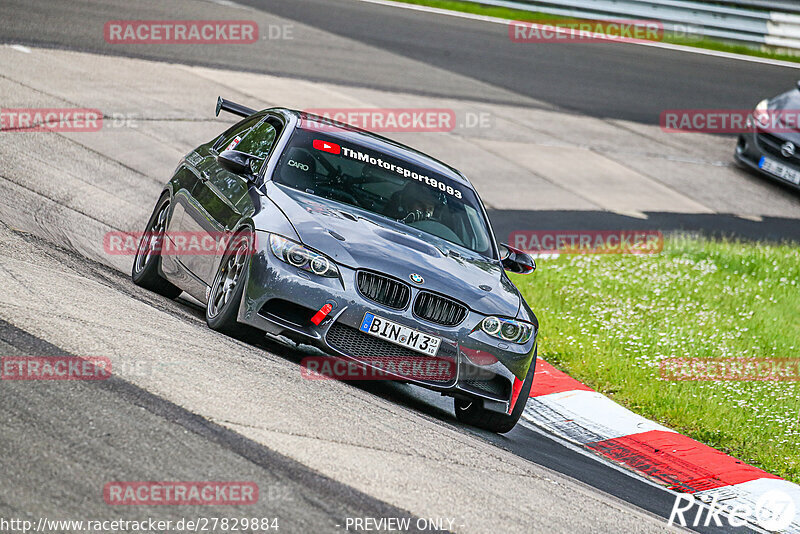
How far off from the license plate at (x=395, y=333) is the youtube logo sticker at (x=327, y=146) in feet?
6.02

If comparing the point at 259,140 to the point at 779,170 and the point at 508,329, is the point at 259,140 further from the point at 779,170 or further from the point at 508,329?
the point at 779,170

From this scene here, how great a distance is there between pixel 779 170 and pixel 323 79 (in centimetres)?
774

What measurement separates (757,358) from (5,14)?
12100 mm

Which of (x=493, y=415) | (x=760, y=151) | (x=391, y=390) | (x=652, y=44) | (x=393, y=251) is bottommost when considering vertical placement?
(x=391, y=390)

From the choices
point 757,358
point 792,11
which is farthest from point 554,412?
point 792,11

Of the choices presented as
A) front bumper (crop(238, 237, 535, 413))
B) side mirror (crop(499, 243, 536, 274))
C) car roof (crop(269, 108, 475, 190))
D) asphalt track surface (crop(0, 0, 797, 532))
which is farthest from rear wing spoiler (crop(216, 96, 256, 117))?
front bumper (crop(238, 237, 535, 413))

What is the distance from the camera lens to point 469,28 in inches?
912

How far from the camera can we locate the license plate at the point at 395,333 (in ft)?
20.4

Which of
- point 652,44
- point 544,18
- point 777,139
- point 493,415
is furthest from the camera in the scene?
point 652,44

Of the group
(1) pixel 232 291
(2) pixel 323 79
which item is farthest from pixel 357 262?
(2) pixel 323 79

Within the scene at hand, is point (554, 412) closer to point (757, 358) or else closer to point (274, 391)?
point (757, 358)

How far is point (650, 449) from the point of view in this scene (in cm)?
741

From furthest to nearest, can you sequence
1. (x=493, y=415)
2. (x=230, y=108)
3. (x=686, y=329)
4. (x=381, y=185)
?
(x=686, y=329)
(x=230, y=108)
(x=381, y=185)
(x=493, y=415)

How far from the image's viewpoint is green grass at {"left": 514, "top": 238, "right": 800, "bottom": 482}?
315 inches
